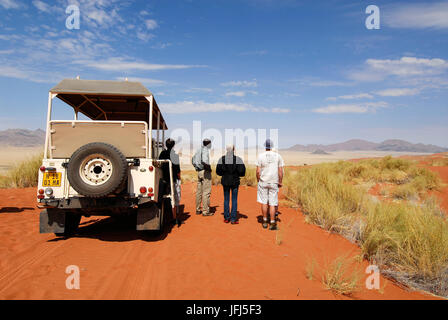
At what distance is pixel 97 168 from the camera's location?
4738 millimetres

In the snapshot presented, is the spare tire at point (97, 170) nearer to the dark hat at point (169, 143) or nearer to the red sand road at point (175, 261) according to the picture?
the red sand road at point (175, 261)

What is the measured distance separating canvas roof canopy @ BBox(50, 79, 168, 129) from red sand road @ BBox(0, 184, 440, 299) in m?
3.02

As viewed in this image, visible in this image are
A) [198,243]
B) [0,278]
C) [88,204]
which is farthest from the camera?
[198,243]

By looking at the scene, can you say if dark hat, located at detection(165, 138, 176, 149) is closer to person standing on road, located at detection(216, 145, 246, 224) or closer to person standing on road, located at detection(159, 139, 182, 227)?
person standing on road, located at detection(159, 139, 182, 227)

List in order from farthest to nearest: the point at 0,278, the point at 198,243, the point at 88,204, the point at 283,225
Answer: the point at 283,225, the point at 198,243, the point at 88,204, the point at 0,278

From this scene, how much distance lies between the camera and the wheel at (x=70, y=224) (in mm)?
5562

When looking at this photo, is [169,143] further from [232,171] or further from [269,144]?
[269,144]

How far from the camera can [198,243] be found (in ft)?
17.6

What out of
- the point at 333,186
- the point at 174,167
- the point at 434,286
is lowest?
the point at 434,286

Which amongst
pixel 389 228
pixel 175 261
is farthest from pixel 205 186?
pixel 389 228

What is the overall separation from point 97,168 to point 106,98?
2651 mm
